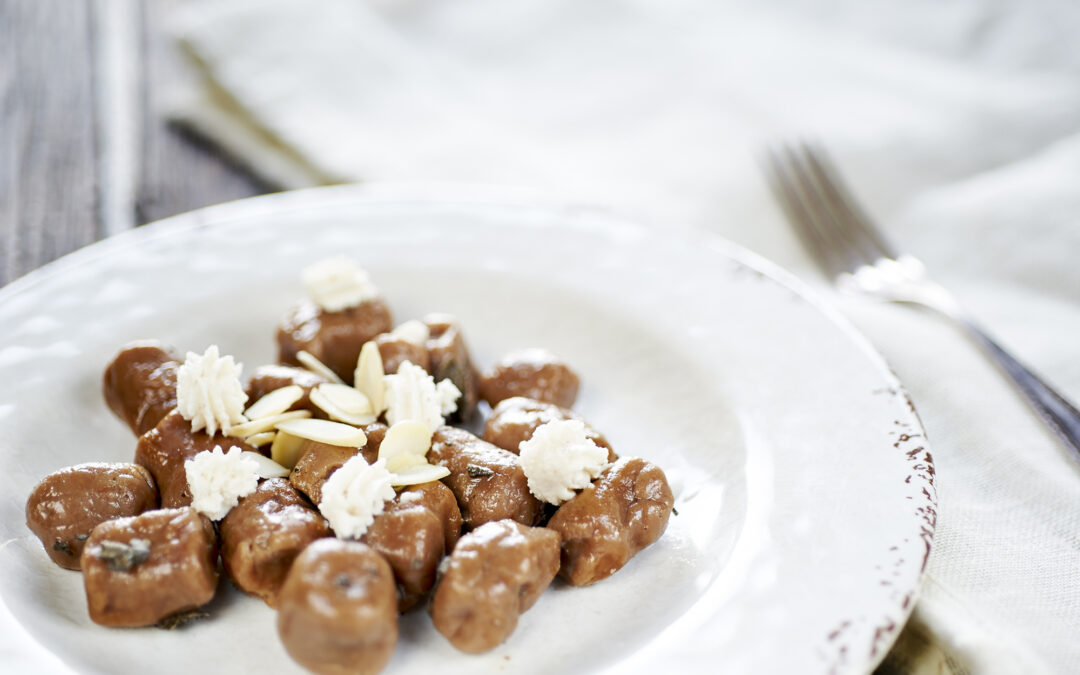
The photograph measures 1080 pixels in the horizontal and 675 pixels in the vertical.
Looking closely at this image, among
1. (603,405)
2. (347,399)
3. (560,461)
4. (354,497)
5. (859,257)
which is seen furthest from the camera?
(859,257)

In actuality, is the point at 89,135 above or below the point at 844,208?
below

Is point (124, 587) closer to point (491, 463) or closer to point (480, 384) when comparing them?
point (491, 463)

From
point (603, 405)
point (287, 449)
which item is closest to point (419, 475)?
point (287, 449)

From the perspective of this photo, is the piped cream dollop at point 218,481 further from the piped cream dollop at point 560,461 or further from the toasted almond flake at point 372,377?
the piped cream dollop at point 560,461

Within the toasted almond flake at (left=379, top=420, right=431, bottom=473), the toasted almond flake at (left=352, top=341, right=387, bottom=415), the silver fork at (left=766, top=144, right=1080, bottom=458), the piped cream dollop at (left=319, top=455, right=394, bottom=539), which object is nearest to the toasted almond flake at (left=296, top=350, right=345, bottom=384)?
the toasted almond flake at (left=352, top=341, right=387, bottom=415)

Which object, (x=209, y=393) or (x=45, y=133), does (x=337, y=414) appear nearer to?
(x=209, y=393)

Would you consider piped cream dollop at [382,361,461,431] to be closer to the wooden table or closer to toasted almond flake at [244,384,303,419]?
toasted almond flake at [244,384,303,419]
